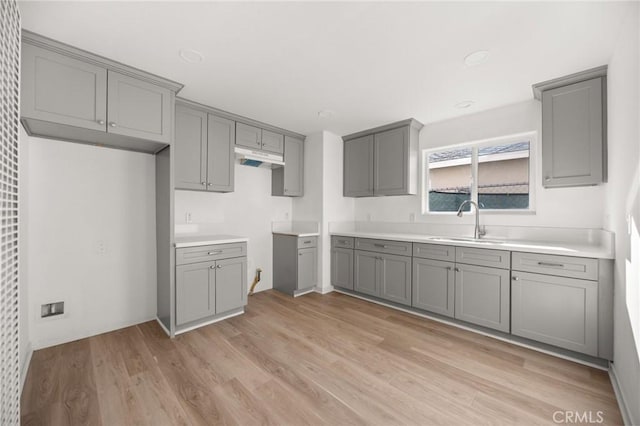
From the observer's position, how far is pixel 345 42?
6.32 feet

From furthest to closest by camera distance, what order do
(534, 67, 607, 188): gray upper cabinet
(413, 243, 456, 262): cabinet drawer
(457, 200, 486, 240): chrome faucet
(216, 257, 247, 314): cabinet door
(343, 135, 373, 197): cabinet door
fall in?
(343, 135, 373, 197): cabinet door → (457, 200, 486, 240): chrome faucet → (216, 257, 247, 314): cabinet door → (413, 243, 456, 262): cabinet drawer → (534, 67, 607, 188): gray upper cabinet

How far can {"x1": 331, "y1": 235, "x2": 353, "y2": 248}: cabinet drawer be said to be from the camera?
12.5ft

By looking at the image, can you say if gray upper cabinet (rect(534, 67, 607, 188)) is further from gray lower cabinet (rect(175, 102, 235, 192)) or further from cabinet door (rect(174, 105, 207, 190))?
cabinet door (rect(174, 105, 207, 190))

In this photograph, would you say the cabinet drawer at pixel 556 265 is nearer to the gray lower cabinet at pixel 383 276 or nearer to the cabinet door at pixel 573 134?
the cabinet door at pixel 573 134

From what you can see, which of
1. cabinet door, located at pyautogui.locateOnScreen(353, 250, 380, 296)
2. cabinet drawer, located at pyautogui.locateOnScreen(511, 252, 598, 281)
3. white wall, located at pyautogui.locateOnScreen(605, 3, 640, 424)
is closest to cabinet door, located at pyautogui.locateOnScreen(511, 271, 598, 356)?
cabinet drawer, located at pyautogui.locateOnScreen(511, 252, 598, 281)

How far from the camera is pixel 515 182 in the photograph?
10.0 ft

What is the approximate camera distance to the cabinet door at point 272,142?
3.68 m

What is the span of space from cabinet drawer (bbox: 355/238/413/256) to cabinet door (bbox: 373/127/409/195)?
2.35 ft

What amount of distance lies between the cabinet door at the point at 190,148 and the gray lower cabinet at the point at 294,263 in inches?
56.1

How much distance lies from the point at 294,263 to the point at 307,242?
35 cm

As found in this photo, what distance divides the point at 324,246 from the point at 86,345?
2.74 meters

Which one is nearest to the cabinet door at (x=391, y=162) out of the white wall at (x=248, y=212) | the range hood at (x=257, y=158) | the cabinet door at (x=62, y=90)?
the range hood at (x=257, y=158)

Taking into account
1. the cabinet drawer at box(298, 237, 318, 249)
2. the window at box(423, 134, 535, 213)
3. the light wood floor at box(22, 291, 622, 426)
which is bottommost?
the light wood floor at box(22, 291, 622, 426)

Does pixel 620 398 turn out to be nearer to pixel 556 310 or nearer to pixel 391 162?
pixel 556 310
